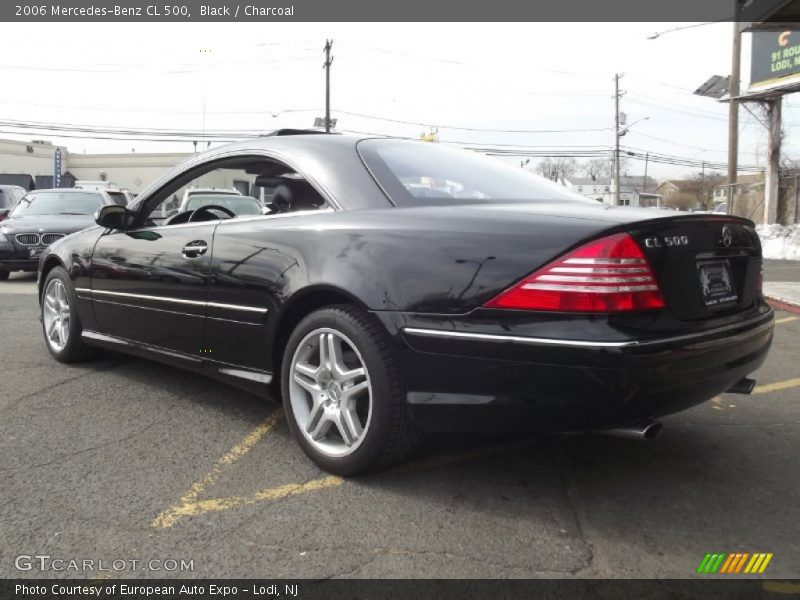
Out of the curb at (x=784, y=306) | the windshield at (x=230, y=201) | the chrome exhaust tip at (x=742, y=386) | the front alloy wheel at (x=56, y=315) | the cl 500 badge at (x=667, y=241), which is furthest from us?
the curb at (x=784, y=306)

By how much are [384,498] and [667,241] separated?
147 centimetres

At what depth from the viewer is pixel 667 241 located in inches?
92.3

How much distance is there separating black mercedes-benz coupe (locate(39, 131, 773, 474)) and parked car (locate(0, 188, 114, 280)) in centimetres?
747

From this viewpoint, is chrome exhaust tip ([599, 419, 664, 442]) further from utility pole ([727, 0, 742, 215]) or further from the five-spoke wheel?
utility pole ([727, 0, 742, 215])

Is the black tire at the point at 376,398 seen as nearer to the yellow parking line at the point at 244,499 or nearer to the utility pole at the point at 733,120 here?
the yellow parking line at the point at 244,499

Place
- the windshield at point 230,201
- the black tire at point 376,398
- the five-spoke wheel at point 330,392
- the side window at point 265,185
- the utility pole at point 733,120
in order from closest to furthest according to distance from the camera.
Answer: the black tire at point 376,398, the five-spoke wheel at point 330,392, the side window at point 265,185, the windshield at point 230,201, the utility pole at point 733,120

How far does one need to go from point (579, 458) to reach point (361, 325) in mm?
1260

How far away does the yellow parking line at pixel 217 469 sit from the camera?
96.2 inches

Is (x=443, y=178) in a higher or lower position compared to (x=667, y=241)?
higher

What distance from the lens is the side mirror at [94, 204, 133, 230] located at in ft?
13.0

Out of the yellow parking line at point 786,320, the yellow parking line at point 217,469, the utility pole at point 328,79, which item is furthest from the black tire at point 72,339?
the utility pole at point 328,79

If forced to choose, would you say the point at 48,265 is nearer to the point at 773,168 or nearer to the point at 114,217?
the point at 114,217

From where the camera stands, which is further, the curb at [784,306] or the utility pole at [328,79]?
the utility pole at [328,79]

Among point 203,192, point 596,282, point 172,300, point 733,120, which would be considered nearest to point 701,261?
point 596,282
